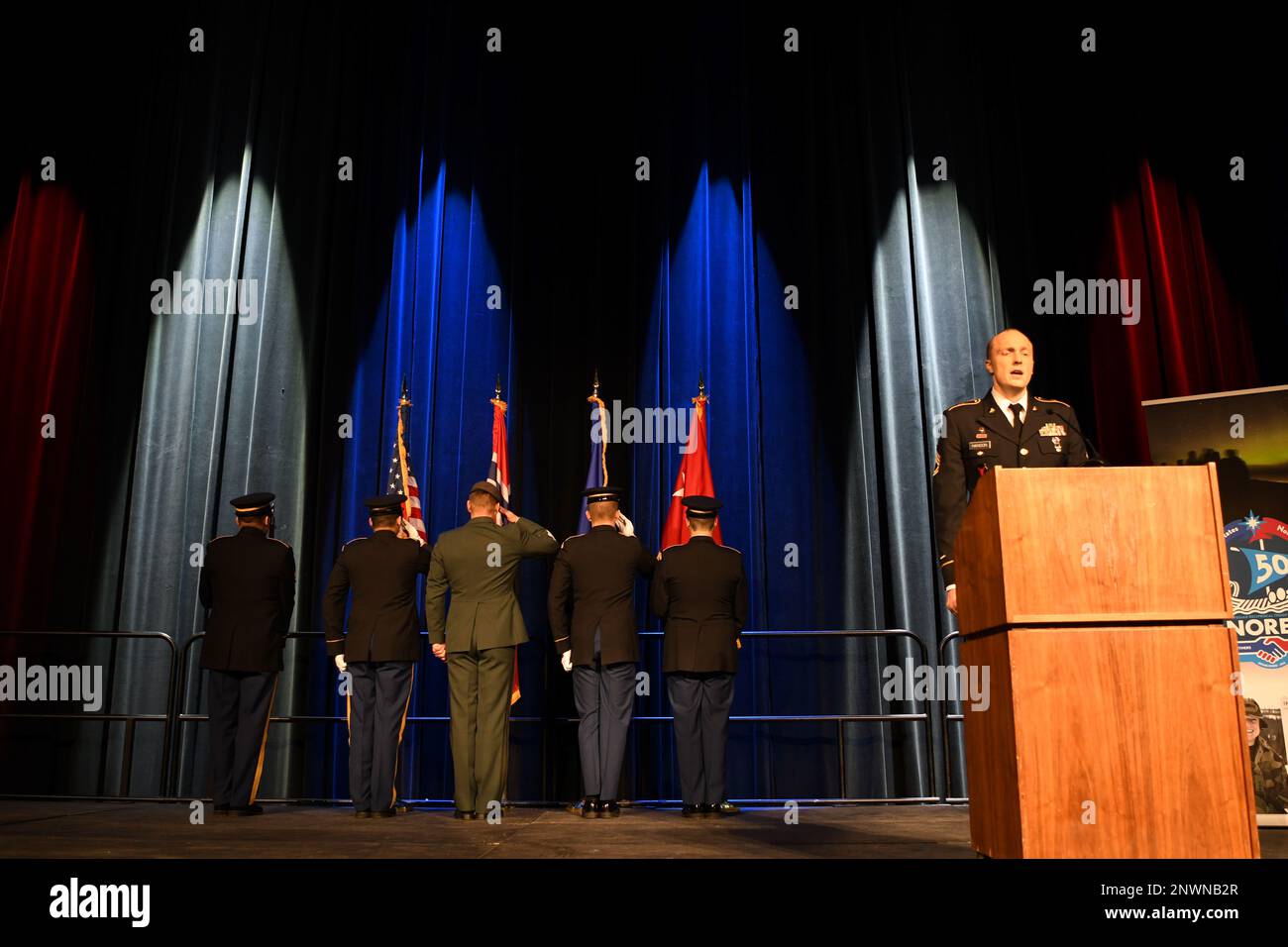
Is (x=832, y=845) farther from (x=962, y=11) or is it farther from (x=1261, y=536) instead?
(x=962, y=11)

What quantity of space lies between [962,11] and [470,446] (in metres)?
5.08

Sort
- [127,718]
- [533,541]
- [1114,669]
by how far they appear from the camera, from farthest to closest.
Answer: [127,718] → [533,541] → [1114,669]

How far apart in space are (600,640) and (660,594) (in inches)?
16.4

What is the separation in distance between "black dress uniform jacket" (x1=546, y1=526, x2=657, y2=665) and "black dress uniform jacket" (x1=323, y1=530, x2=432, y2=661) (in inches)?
29.2

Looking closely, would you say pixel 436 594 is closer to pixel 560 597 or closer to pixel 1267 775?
pixel 560 597

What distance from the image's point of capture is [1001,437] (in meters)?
3.71

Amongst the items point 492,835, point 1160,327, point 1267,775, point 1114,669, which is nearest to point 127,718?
point 492,835

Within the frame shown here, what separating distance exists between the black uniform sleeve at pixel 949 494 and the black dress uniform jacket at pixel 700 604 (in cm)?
202

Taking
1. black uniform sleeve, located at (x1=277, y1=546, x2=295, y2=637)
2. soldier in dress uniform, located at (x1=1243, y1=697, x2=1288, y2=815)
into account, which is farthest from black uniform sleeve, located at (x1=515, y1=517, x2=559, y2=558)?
soldier in dress uniform, located at (x1=1243, y1=697, x2=1288, y2=815)

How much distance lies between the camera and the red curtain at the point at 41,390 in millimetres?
7691

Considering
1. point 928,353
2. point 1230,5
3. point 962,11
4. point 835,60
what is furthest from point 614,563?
point 1230,5

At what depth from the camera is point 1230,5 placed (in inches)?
302

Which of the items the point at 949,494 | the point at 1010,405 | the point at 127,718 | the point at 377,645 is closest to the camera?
the point at 949,494

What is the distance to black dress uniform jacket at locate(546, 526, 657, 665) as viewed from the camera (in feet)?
18.2
